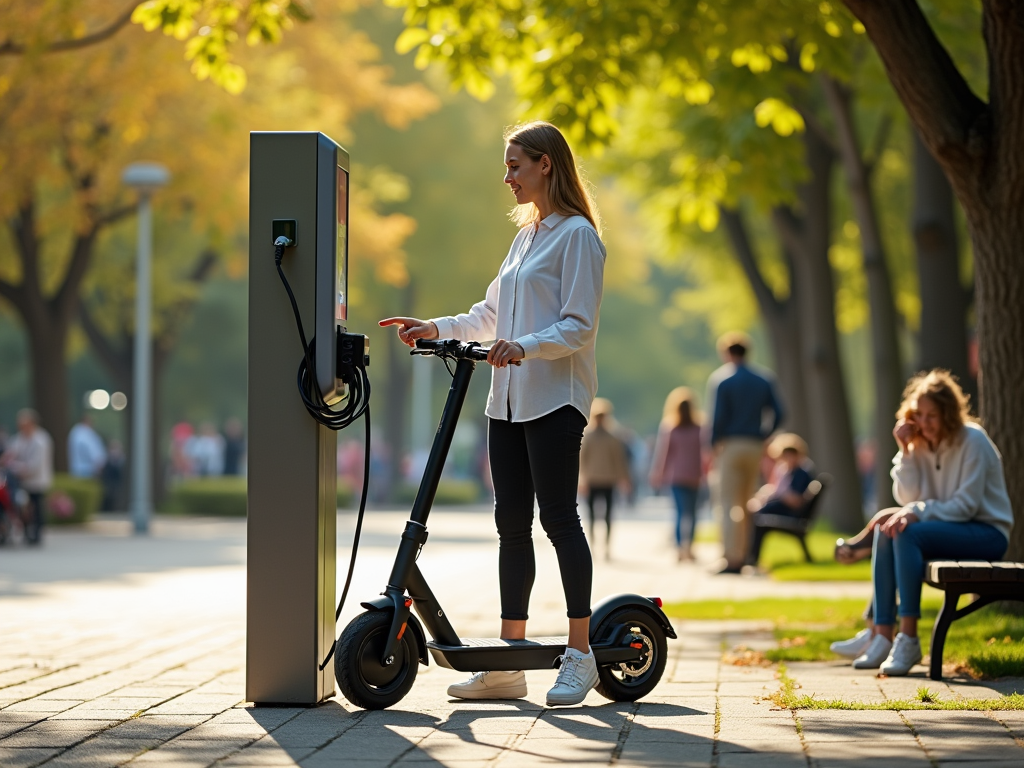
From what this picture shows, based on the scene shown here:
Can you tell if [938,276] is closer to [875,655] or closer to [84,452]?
[875,655]

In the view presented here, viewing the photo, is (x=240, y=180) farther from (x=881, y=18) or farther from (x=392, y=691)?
(x=392, y=691)

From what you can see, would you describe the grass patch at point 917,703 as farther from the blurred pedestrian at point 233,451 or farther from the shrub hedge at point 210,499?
the blurred pedestrian at point 233,451

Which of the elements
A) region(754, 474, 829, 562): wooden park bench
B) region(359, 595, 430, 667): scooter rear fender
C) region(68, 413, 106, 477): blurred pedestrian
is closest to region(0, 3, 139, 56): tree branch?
region(359, 595, 430, 667): scooter rear fender

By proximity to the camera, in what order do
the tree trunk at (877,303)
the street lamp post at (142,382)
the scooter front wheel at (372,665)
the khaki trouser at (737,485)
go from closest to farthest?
the scooter front wheel at (372,665) < the khaki trouser at (737,485) < the tree trunk at (877,303) < the street lamp post at (142,382)

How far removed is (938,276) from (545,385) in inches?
304

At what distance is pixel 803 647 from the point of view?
7.84m

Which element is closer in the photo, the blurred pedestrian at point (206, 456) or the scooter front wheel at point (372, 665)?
the scooter front wheel at point (372, 665)

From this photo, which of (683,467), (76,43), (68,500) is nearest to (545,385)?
(76,43)

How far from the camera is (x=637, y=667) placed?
20.1ft

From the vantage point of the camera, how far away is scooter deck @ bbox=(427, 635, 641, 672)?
588cm

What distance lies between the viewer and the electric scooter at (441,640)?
571 centimetres

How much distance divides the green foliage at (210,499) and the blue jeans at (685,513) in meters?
12.3

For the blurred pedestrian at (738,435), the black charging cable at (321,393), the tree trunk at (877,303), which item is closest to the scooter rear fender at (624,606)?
the black charging cable at (321,393)

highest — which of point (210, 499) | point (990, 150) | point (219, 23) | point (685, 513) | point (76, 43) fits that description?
point (76, 43)
